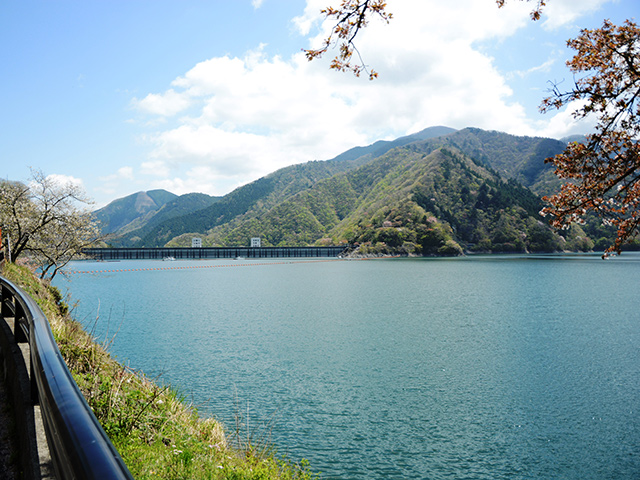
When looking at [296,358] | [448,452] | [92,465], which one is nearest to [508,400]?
[448,452]

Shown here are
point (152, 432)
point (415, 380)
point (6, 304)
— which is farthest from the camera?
point (415, 380)

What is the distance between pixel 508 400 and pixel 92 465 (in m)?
13.3

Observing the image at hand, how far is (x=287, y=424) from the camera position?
10.5 metres

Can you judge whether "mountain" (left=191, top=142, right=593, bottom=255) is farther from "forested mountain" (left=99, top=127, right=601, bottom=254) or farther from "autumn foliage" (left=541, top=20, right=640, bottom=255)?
"autumn foliage" (left=541, top=20, right=640, bottom=255)

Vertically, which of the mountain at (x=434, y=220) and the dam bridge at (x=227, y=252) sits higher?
the mountain at (x=434, y=220)

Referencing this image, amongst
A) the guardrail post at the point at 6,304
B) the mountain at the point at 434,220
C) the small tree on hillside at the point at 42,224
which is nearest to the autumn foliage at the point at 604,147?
Answer: the guardrail post at the point at 6,304

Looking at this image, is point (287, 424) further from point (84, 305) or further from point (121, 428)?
point (84, 305)

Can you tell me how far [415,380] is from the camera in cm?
1403

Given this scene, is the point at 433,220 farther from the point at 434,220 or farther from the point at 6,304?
the point at 6,304

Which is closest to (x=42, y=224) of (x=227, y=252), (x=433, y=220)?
(x=227, y=252)

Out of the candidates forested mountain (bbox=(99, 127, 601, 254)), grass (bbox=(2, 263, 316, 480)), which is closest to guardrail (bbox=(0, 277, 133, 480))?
grass (bbox=(2, 263, 316, 480))

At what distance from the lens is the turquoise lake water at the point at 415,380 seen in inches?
364

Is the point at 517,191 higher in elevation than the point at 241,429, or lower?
higher

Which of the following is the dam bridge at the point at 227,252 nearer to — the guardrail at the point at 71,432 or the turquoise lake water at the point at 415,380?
the turquoise lake water at the point at 415,380
